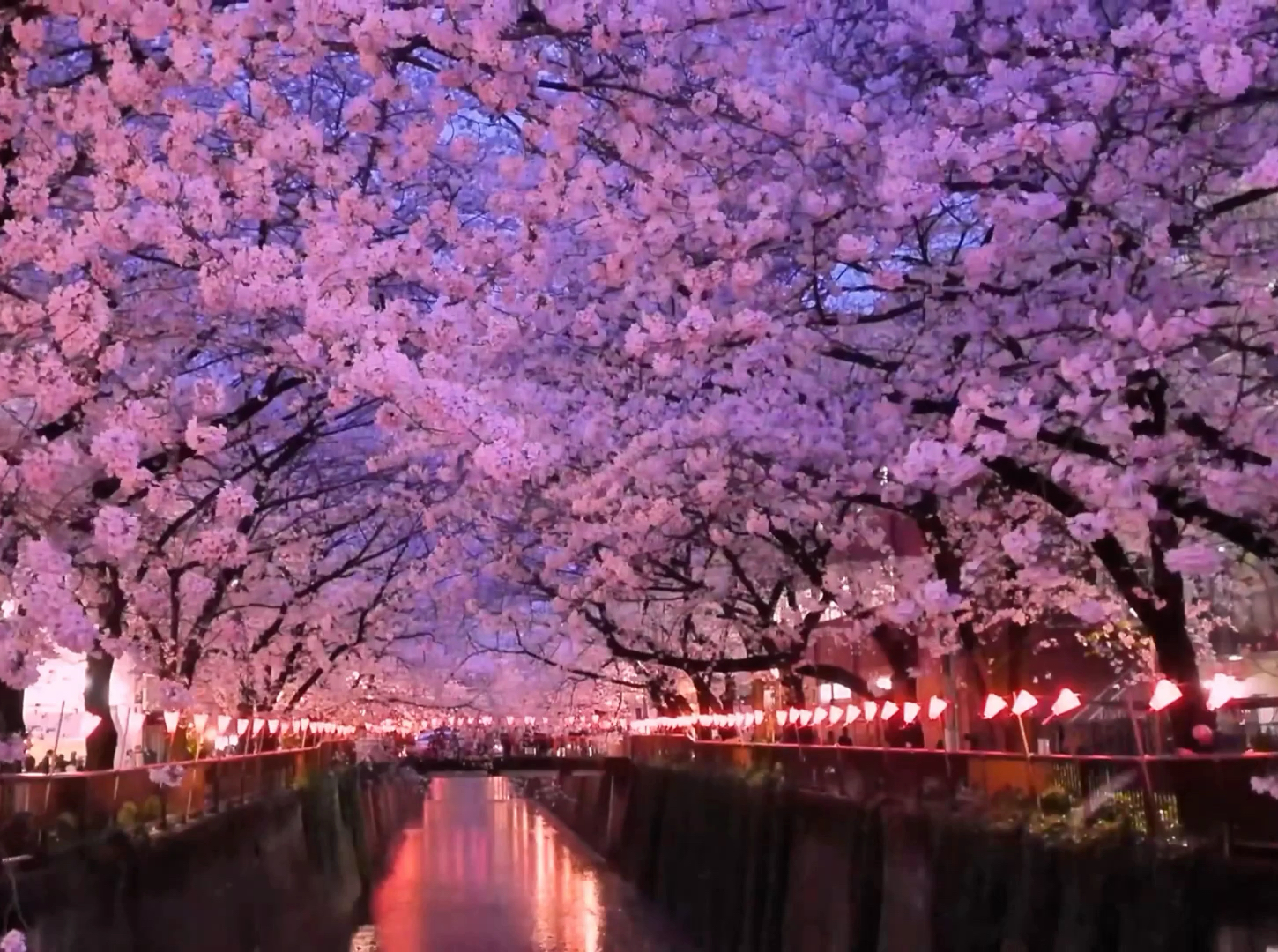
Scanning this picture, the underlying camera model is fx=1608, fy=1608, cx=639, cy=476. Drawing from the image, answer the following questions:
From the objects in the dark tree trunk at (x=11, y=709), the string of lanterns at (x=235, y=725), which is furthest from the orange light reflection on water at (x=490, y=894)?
the dark tree trunk at (x=11, y=709)

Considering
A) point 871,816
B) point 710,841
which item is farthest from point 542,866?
point 871,816

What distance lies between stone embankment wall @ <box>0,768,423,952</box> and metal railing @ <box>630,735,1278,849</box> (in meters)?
7.36

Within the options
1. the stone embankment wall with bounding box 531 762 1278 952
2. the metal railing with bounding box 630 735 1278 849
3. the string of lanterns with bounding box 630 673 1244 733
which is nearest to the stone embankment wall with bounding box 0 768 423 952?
the stone embankment wall with bounding box 531 762 1278 952

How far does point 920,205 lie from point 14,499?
5497mm

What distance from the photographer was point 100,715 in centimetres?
1844

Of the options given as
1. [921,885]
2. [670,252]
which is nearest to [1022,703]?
[921,885]

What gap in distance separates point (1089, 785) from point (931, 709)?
7.24 metres

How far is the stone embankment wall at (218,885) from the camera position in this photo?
1181cm

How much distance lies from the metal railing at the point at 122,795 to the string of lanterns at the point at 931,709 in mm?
8163

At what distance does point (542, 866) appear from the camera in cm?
4450

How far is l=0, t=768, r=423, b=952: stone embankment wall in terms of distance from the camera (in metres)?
11.8

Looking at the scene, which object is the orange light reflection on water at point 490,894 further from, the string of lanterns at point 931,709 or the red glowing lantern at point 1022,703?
the red glowing lantern at point 1022,703

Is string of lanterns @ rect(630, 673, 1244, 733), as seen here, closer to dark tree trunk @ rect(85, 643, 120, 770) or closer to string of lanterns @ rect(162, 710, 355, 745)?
string of lanterns @ rect(162, 710, 355, 745)

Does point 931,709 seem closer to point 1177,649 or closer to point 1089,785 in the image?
point 1177,649
